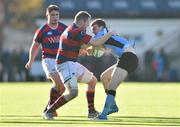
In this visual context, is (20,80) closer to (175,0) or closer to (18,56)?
(18,56)

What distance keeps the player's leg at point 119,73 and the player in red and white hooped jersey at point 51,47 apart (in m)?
1.42

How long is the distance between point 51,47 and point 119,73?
1859mm

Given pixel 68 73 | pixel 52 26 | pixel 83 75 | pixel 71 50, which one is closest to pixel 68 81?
pixel 68 73

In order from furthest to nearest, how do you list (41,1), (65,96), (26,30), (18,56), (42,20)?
(26,30), (41,1), (42,20), (18,56), (65,96)

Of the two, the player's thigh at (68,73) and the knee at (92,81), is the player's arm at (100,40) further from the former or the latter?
the knee at (92,81)

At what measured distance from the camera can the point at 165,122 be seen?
14844 millimetres

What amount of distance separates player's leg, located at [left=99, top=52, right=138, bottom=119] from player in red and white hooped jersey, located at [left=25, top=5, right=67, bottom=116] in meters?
1.42

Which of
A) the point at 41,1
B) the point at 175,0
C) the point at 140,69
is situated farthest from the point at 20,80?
the point at 41,1

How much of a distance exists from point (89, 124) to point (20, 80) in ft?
99.4

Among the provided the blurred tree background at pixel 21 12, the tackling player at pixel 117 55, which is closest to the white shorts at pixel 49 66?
the tackling player at pixel 117 55

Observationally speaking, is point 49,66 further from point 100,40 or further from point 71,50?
point 100,40

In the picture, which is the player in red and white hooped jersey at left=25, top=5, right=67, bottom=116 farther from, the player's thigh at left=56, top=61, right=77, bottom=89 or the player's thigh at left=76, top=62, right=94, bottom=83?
the player's thigh at left=56, top=61, right=77, bottom=89

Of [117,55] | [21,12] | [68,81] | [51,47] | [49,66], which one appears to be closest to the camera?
[68,81]

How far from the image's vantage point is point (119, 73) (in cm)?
1574
